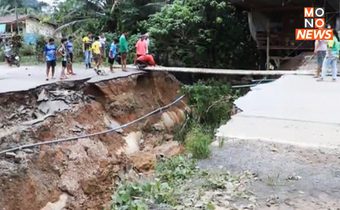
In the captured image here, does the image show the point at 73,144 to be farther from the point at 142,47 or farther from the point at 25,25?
the point at 25,25

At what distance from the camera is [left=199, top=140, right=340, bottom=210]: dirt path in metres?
5.39

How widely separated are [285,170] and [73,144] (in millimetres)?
5281

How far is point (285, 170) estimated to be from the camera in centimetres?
648

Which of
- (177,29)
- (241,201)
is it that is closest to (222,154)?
(241,201)

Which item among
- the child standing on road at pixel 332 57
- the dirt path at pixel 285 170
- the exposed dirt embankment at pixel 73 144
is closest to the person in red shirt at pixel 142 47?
the exposed dirt embankment at pixel 73 144

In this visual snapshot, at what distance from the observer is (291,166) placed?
6621 millimetres

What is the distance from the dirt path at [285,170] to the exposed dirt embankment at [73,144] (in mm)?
2848

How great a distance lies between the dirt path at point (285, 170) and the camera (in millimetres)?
5391

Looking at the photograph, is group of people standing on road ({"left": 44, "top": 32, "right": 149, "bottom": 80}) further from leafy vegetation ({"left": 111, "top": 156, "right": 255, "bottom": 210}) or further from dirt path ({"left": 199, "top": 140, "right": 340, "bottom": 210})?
leafy vegetation ({"left": 111, "top": 156, "right": 255, "bottom": 210})

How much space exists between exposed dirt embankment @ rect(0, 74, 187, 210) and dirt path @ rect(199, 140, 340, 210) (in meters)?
2.85

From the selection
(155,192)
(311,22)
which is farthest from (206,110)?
(311,22)

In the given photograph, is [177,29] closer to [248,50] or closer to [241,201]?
[248,50]

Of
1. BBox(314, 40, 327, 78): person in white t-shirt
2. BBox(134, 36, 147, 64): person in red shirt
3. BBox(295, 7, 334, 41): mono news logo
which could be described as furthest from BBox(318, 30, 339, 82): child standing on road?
BBox(134, 36, 147, 64): person in red shirt

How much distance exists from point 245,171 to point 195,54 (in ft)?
56.7
